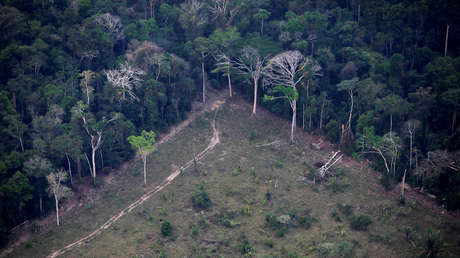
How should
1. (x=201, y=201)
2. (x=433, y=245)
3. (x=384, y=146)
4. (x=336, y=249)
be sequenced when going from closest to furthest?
(x=433, y=245), (x=336, y=249), (x=201, y=201), (x=384, y=146)

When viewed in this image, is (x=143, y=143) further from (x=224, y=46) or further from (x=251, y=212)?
(x=224, y=46)

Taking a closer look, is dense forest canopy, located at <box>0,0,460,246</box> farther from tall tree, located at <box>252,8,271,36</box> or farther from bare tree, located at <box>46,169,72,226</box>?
bare tree, located at <box>46,169,72,226</box>

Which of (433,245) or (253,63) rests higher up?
(253,63)

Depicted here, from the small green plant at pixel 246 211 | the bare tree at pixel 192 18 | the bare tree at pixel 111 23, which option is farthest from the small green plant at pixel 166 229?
the bare tree at pixel 192 18

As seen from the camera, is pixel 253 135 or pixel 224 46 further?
pixel 224 46

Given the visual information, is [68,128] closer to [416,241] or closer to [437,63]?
[416,241]

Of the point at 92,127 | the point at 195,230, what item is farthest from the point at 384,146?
the point at 92,127

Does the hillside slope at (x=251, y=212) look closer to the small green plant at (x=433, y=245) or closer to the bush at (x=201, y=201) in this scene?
the bush at (x=201, y=201)
